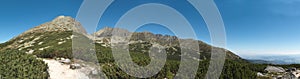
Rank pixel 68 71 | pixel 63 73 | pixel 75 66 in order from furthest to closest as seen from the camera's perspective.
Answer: pixel 75 66, pixel 68 71, pixel 63 73

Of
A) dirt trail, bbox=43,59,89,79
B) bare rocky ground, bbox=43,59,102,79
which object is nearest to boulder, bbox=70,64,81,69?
bare rocky ground, bbox=43,59,102,79

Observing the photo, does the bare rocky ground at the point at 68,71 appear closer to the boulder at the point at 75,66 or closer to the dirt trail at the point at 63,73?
the dirt trail at the point at 63,73

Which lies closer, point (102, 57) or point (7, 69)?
point (7, 69)

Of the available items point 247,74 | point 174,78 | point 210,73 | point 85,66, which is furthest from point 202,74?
point 85,66

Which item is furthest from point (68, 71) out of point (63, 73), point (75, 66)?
point (75, 66)

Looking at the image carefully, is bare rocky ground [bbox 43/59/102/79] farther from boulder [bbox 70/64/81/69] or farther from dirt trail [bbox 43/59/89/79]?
boulder [bbox 70/64/81/69]

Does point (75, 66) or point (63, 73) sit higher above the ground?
point (75, 66)

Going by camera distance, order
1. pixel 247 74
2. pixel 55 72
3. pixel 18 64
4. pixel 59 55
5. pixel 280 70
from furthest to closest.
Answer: pixel 280 70 < pixel 59 55 < pixel 247 74 < pixel 55 72 < pixel 18 64

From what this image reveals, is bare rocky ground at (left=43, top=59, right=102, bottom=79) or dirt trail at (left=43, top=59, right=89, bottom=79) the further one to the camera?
bare rocky ground at (left=43, top=59, right=102, bottom=79)

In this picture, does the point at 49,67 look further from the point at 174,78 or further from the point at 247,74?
the point at 247,74

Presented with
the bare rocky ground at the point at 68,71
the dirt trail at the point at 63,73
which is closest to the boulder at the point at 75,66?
the bare rocky ground at the point at 68,71

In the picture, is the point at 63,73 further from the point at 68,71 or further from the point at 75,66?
the point at 75,66
